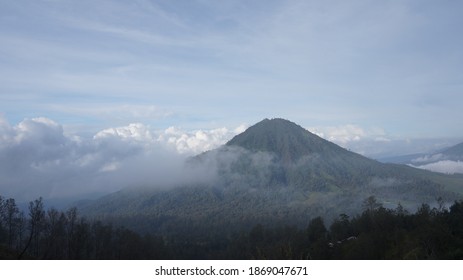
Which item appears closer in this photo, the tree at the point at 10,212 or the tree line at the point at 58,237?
the tree at the point at 10,212

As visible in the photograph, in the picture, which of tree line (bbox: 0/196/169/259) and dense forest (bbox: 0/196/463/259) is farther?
tree line (bbox: 0/196/169/259)

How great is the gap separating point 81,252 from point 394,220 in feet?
147

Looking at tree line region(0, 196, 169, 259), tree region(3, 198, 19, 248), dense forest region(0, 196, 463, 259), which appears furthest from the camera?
tree line region(0, 196, 169, 259)

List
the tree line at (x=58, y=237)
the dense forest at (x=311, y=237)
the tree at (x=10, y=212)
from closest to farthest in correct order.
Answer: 1. the dense forest at (x=311, y=237)
2. the tree at (x=10, y=212)
3. the tree line at (x=58, y=237)

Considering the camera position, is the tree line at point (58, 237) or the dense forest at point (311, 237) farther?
the tree line at point (58, 237)

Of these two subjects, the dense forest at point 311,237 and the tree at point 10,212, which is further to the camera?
the tree at point 10,212

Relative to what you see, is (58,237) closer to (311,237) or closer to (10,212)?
(10,212)

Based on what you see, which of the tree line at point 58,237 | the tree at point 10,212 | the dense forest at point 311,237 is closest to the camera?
the dense forest at point 311,237

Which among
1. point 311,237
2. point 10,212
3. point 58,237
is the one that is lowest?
point 311,237

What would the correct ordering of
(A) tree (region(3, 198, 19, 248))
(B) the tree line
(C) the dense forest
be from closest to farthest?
(C) the dense forest → (A) tree (region(3, 198, 19, 248)) → (B) the tree line

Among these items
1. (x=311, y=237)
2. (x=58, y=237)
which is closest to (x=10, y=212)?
(x=58, y=237)

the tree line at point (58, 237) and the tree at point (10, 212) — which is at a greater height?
the tree at point (10, 212)

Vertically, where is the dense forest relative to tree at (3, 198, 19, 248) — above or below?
below
